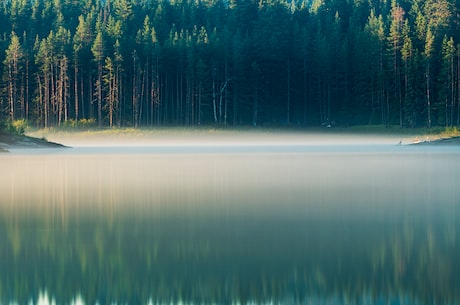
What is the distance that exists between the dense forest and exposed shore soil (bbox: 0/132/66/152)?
2840 cm

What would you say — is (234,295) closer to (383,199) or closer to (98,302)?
(98,302)

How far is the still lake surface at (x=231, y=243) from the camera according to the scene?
831 centimetres

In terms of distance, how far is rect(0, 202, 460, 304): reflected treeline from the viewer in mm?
8219

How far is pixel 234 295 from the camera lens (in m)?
8.11

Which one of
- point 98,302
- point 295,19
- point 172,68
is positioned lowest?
point 98,302

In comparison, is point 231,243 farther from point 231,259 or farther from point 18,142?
point 18,142

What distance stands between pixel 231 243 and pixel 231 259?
3.93 feet

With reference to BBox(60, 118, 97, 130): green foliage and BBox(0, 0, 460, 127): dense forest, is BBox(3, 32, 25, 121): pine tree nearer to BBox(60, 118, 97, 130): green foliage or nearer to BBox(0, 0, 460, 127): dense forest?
BBox(0, 0, 460, 127): dense forest

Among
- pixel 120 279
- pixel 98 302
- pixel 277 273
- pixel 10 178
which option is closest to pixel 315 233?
Result: pixel 277 273

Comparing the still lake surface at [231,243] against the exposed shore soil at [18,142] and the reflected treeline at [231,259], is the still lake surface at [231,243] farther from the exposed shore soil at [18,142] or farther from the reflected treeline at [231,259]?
the exposed shore soil at [18,142]

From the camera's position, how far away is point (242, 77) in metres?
89.6

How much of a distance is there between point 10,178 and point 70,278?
15596mm

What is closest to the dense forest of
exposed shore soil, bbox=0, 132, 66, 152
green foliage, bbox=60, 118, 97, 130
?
green foliage, bbox=60, 118, 97, 130

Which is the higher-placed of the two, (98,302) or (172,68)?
(172,68)
